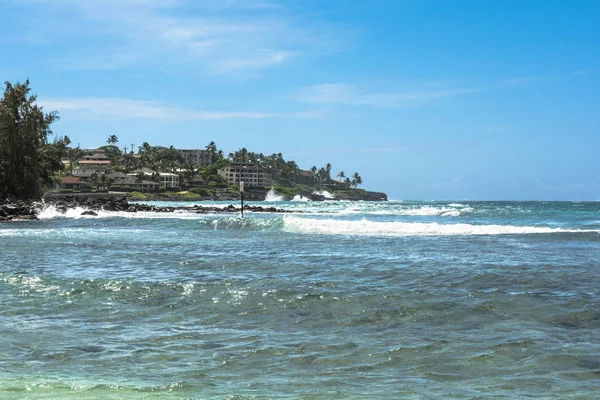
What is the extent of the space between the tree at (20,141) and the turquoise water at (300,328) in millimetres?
42702

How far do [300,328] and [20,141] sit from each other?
55.5m

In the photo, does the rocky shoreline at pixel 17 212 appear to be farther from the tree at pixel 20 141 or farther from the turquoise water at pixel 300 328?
the turquoise water at pixel 300 328

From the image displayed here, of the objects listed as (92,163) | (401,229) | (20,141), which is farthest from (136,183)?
(401,229)

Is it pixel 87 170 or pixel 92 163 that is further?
pixel 92 163

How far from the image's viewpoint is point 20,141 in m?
A: 57.6

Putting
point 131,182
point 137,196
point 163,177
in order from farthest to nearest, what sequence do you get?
1. point 163,177
2. point 131,182
3. point 137,196

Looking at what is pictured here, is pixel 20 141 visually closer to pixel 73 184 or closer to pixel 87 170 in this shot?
pixel 73 184

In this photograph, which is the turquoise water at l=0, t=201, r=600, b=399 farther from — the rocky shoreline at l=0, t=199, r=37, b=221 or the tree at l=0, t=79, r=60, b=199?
the tree at l=0, t=79, r=60, b=199

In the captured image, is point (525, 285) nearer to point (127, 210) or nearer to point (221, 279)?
point (221, 279)

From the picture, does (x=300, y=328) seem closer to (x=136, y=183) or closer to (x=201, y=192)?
(x=136, y=183)

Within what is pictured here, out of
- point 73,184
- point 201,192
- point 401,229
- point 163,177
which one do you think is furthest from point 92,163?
point 401,229

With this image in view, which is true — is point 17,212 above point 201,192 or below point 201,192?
below

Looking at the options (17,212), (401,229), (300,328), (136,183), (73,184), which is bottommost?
(300,328)

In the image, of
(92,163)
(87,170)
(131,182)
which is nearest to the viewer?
(131,182)
